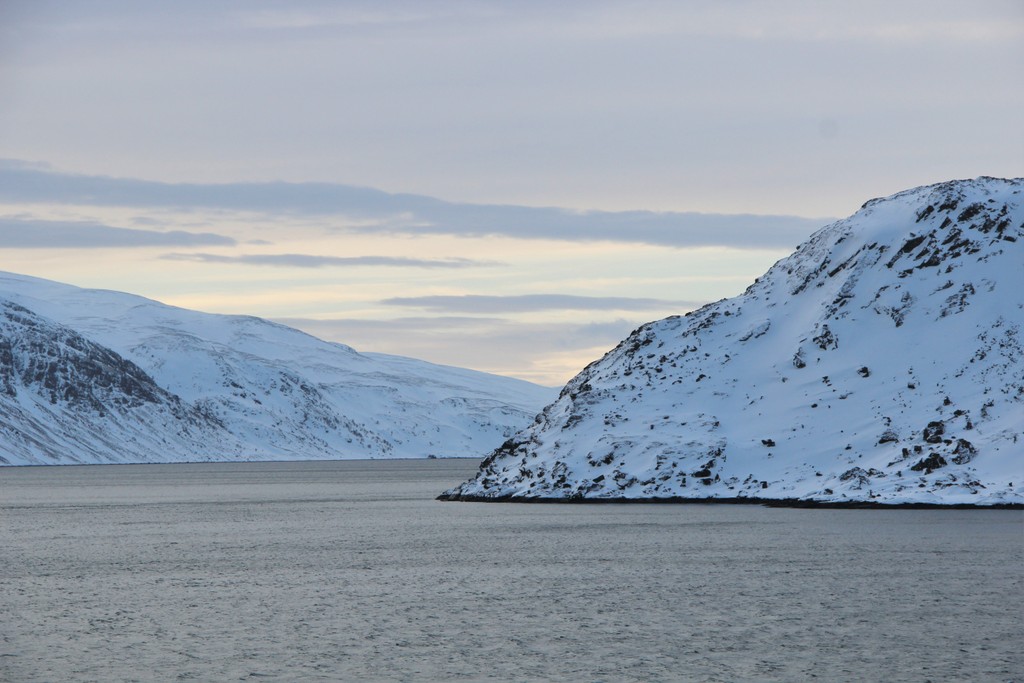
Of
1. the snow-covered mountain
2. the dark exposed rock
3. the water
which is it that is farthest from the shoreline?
the dark exposed rock

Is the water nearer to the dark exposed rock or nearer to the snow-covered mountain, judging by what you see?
the dark exposed rock

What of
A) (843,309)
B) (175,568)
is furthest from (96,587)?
(843,309)

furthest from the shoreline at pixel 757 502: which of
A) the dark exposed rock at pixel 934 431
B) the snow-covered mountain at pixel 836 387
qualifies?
the dark exposed rock at pixel 934 431

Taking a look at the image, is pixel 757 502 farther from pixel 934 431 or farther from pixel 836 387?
pixel 934 431

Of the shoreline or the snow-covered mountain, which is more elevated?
the snow-covered mountain

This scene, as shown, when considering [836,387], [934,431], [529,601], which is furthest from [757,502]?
[529,601]
